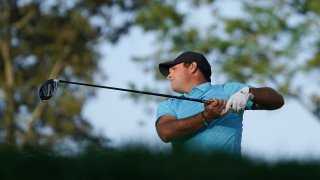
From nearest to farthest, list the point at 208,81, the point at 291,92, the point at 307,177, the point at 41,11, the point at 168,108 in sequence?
the point at 307,177 → the point at 168,108 → the point at 208,81 → the point at 291,92 → the point at 41,11

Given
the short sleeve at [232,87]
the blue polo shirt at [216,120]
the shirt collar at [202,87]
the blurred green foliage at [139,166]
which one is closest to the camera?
the blurred green foliage at [139,166]

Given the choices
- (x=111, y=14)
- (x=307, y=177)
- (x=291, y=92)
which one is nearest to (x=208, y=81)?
(x=307, y=177)

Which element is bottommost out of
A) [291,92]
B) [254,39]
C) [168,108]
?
[168,108]

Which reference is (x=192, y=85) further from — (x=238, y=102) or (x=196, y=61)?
(x=238, y=102)


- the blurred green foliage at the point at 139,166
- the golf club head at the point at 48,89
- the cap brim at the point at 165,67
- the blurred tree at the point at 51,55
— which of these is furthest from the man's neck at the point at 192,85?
the blurred tree at the point at 51,55

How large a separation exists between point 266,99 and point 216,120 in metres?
0.27

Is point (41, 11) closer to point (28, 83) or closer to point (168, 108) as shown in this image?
point (28, 83)

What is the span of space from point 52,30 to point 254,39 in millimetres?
7847

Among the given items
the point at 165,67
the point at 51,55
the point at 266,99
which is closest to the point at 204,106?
the point at 266,99

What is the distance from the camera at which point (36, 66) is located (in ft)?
122

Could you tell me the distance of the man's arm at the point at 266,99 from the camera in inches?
190

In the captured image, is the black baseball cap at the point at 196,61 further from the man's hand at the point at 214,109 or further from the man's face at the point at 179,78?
the man's hand at the point at 214,109

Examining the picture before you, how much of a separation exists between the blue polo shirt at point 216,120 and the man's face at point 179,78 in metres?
0.06

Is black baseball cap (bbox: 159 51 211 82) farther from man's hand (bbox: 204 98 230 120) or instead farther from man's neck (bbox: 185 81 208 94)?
man's hand (bbox: 204 98 230 120)
